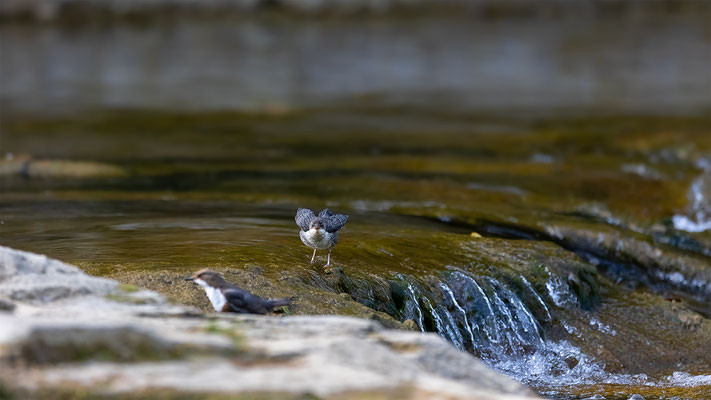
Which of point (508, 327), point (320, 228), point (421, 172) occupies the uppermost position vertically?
point (320, 228)

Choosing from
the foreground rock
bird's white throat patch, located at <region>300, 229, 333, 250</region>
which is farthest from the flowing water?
the foreground rock

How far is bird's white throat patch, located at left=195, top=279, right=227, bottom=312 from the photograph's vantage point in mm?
4360

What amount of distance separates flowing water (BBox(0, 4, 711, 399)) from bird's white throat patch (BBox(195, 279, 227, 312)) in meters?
0.89

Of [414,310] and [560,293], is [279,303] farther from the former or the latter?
[560,293]

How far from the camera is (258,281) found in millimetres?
5230

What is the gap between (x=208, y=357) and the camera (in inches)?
118

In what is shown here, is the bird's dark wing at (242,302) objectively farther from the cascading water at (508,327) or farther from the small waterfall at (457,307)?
the small waterfall at (457,307)

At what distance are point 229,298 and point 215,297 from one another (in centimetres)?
10

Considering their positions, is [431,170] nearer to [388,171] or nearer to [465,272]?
[388,171]

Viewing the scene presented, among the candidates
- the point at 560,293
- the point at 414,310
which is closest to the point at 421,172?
the point at 560,293

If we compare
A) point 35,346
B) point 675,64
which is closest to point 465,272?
point 35,346

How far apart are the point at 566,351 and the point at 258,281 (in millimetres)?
2381

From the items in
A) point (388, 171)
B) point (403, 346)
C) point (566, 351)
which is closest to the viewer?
point (403, 346)

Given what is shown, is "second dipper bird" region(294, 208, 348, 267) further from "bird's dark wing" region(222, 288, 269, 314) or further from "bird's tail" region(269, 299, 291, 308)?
"bird's dark wing" region(222, 288, 269, 314)
